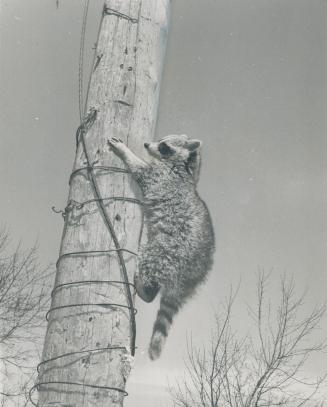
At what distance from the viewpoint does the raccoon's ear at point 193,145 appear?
509cm

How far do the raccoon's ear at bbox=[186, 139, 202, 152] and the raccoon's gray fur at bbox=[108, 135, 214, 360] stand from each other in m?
1.08

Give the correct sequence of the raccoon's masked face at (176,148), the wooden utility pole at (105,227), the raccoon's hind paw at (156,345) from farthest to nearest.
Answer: the raccoon's masked face at (176,148) → the raccoon's hind paw at (156,345) → the wooden utility pole at (105,227)

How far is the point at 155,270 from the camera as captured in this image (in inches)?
127

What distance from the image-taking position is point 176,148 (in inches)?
190

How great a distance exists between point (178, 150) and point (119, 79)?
2100 mm

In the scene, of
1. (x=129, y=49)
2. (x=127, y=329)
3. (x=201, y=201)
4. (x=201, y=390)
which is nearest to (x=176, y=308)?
(x=201, y=201)

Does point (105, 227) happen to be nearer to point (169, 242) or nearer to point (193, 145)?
point (169, 242)

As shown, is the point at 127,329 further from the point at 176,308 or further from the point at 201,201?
the point at 201,201

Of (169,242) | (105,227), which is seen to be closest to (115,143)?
(105,227)

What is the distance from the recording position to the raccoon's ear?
16.7 feet

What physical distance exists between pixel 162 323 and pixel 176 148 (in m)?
1.96

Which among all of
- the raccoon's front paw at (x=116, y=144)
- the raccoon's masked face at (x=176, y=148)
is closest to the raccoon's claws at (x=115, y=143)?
the raccoon's front paw at (x=116, y=144)

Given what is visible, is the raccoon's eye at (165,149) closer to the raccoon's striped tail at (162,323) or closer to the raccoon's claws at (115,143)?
the raccoon's striped tail at (162,323)

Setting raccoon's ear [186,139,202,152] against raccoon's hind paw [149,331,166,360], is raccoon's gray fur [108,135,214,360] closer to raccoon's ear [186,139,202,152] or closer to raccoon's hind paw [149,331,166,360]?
raccoon's hind paw [149,331,166,360]
